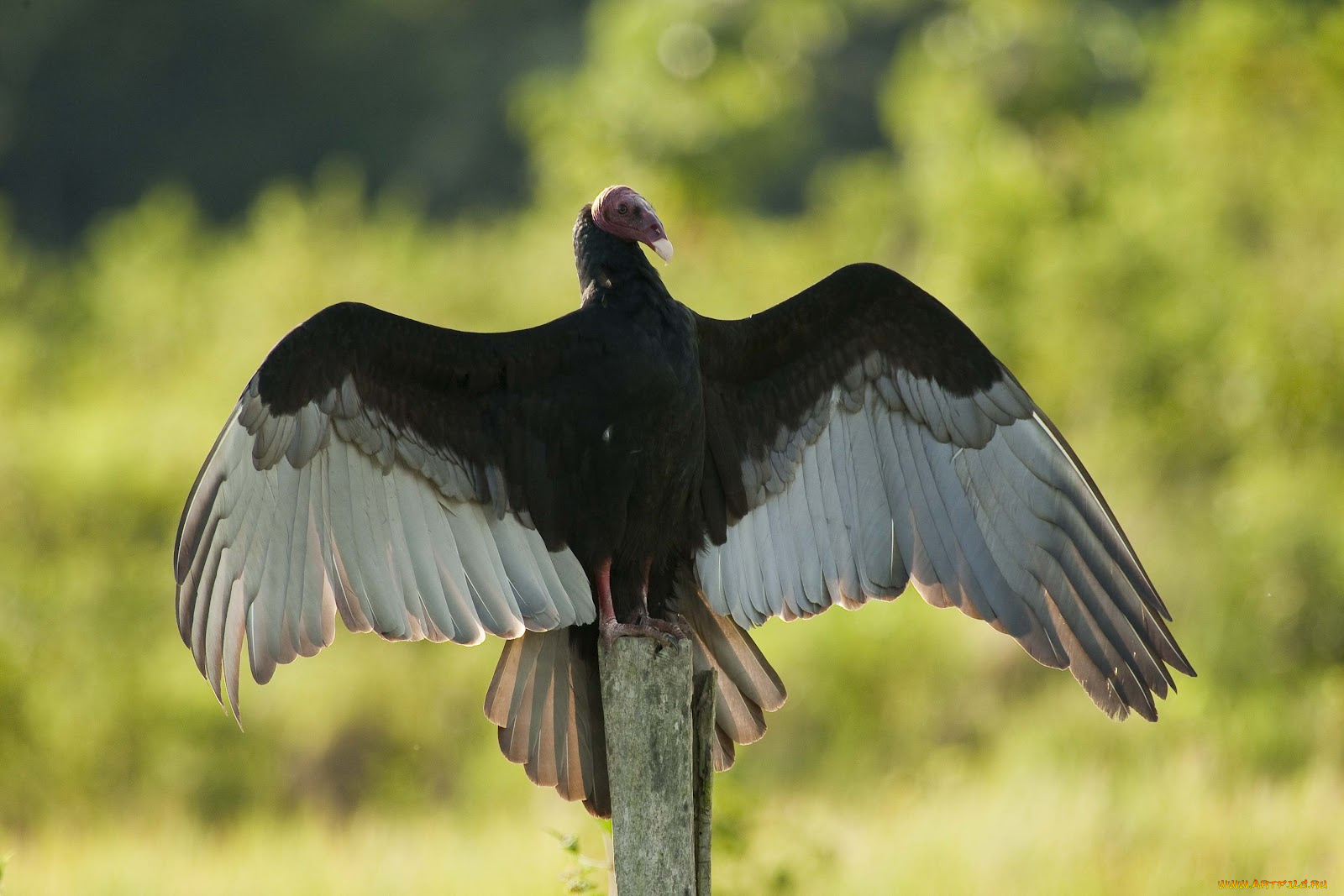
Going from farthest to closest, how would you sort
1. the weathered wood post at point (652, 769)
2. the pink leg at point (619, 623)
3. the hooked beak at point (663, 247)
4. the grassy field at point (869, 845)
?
the grassy field at point (869, 845) → the hooked beak at point (663, 247) → the pink leg at point (619, 623) → the weathered wood post at point (652, 769)

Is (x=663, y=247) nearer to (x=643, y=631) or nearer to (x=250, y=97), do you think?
(x=643, y=631)

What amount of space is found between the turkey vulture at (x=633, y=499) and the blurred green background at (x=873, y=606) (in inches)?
23.0

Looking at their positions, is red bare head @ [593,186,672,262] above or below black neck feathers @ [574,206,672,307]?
above

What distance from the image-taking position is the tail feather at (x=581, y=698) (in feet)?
9.34

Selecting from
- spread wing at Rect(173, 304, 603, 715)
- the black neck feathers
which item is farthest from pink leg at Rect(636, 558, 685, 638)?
the black neck feathers

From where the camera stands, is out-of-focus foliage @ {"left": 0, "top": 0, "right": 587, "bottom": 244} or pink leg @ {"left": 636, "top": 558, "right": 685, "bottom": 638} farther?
out-of-focus foliage @ {"left": 0, "top": 0, "right": 587, "bottom": 244}

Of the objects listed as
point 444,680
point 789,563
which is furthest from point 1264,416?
point 789,563

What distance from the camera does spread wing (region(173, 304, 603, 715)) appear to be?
269 cm

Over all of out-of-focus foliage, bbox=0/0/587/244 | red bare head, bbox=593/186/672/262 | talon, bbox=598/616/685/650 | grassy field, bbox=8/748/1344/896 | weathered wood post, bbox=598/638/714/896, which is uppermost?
out-of-focus foliage, bbox=0/0/587/244

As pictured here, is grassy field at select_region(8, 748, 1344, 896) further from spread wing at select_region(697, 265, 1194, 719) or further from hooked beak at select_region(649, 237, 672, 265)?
hooked beak at select_region(649, 237, 672, 265)

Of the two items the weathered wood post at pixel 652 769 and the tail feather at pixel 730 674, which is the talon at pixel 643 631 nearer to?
the weathered wood post at pixel 652 769

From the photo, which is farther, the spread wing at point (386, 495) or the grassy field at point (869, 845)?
the grassy field at point (869, 845)

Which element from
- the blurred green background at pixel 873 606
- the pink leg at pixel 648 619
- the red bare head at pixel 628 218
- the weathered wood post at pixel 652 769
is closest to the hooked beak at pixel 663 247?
the red bare head at pixel 628 218

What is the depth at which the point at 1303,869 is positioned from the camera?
15.2ft
